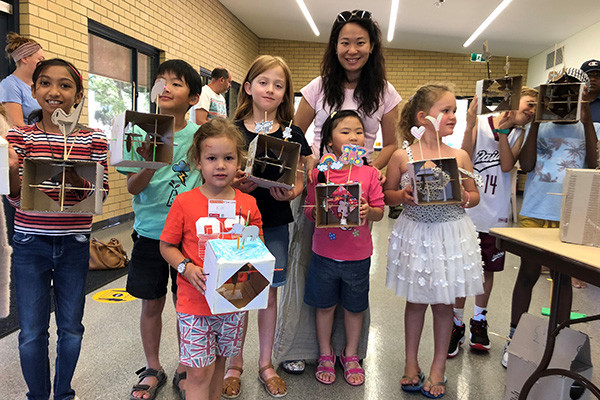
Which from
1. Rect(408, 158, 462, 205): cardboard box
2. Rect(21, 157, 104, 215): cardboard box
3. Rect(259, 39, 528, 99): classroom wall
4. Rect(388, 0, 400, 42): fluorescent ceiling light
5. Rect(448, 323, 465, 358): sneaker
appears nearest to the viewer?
Rect(21, 157, 104, 215): cardboard box

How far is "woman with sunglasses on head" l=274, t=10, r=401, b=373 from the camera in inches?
73.6

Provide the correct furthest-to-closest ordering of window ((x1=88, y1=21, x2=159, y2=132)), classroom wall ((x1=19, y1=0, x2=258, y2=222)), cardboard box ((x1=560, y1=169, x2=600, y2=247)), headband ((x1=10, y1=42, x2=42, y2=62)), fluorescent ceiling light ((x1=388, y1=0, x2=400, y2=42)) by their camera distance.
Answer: fluorescent ceiling light ((x1=388, y1=0, x2=400, y2=42)), window ((x1=88, y1=21, x2=159, y2=132)), classroom wall ((x1=19, y1=0, x2=258, y2=222)), headband ((x1=10, y1=42, x2=42, y2=62)), cardboard box ((x1=560, y1=169, x2=600, y2=247))

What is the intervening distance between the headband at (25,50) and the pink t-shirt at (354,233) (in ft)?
7.45

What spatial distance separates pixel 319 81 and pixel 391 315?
1553mm

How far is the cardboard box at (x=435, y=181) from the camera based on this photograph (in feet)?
5.22

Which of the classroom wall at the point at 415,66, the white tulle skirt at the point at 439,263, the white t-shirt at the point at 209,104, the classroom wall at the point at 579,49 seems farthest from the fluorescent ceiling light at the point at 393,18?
the white tulle skirt at the point at 439,263

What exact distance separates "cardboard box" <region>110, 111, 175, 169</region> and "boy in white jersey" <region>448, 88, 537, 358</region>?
149 centimetres

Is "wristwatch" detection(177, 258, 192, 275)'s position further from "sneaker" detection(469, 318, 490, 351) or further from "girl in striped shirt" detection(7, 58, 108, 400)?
"sneaker" detection(469, 318, 490, 351)

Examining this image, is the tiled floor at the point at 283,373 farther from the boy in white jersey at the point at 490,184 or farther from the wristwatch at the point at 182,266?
the wristwatch at the point at 182,266

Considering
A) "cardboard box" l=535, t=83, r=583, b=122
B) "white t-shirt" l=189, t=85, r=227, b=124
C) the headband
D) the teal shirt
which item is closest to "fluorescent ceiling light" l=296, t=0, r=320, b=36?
"white t-shirt" l=189, t=85, r=227, b=124

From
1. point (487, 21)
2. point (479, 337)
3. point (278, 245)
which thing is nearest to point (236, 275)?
point (278, 245)

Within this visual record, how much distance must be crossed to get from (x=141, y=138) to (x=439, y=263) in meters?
1.22

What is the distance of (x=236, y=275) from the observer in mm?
1155

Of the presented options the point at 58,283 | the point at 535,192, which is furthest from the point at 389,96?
the point at 58,283
